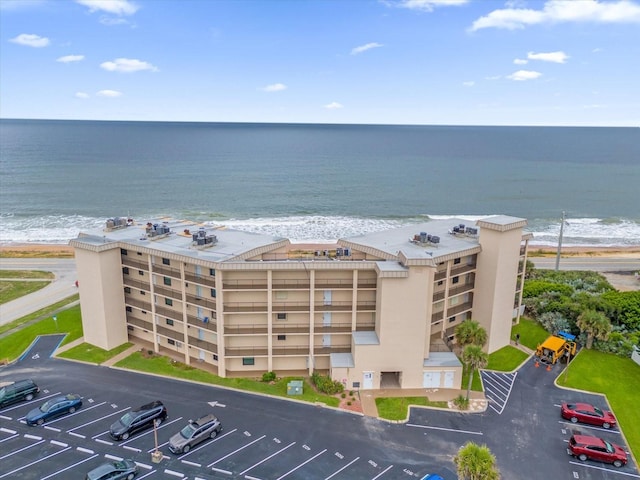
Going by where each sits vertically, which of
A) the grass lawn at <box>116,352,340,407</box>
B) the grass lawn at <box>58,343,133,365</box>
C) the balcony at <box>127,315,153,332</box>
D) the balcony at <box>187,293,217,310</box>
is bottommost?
the grass lawn at <box>116,352,340,407</box>

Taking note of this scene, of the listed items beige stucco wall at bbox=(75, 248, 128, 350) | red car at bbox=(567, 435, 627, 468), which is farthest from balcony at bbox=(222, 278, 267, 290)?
red car at bbox=(567, 435, 627, 468)

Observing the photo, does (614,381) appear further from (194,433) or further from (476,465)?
(194,433)

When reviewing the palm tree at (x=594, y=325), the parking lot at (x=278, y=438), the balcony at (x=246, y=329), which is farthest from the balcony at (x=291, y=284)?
the palm tree at (x=594, y=325)

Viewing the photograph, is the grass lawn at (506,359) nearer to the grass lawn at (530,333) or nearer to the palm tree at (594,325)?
the grass lawn at (530,333)

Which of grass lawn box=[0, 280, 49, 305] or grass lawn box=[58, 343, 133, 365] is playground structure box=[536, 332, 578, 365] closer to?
grass lawn box=[58, 343, 133, 365]

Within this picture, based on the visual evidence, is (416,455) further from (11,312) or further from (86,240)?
(11,312)

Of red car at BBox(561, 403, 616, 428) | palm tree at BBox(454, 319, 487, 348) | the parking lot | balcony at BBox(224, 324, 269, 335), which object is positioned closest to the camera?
the parking lot
